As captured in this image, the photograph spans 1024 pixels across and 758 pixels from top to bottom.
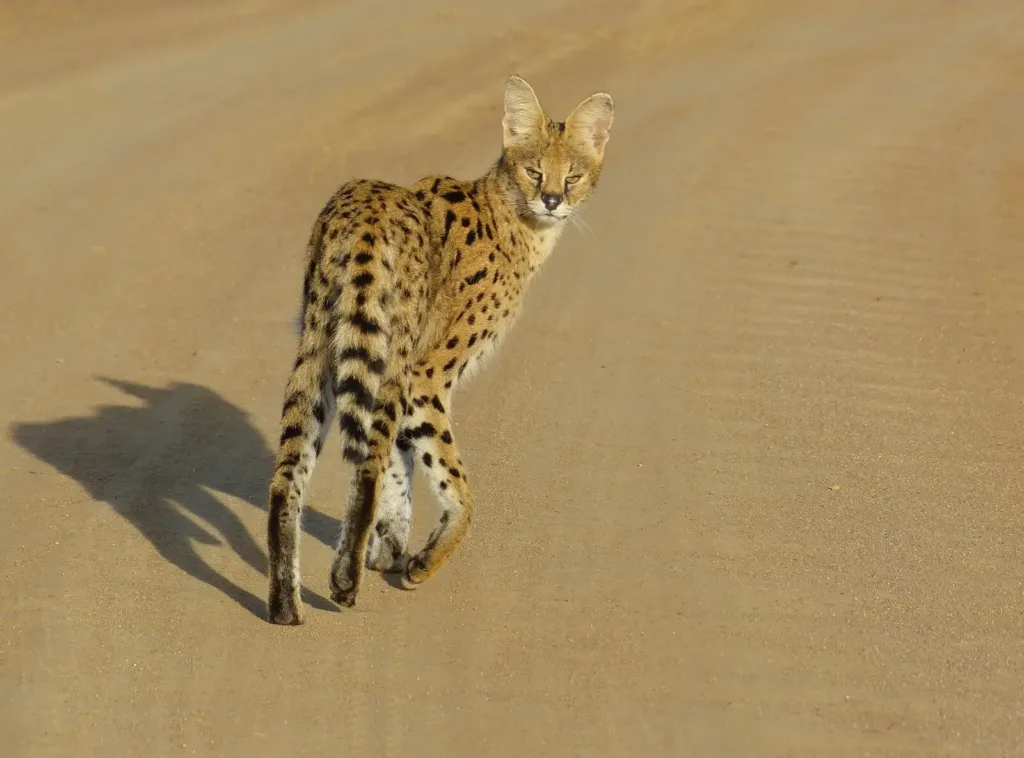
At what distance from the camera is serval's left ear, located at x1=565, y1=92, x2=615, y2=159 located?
806 centimetres

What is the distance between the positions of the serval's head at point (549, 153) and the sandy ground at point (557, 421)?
1.32m

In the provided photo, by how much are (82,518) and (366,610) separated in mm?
1496

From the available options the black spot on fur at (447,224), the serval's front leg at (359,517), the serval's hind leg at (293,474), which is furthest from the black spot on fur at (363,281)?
the black spot on fur at (447,224)

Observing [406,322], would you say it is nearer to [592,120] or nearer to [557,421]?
[592,120]

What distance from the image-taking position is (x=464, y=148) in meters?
14.8

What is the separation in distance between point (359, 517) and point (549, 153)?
2.40m

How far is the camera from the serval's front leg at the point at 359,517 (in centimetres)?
620

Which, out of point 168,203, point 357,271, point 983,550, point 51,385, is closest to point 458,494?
point 357,271

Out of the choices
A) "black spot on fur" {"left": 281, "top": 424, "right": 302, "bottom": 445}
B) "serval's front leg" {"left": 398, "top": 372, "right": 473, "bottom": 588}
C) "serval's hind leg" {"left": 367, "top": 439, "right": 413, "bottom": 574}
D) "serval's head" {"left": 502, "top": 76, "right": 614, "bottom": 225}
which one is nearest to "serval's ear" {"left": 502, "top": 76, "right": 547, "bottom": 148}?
"serval's head" {"left": 502, "top": 76, "right": 614, "bottom": 225}

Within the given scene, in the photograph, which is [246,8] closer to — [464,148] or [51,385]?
[464,148]

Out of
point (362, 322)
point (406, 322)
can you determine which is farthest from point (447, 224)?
point (362, 322)

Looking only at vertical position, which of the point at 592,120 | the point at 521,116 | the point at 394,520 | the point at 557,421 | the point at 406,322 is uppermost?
the point at 406,322

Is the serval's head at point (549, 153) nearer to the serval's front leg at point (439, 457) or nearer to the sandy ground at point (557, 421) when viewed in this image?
the serval's front leg at point (439, 457)

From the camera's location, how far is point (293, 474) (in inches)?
244
